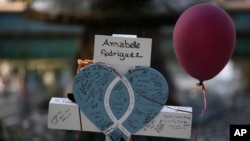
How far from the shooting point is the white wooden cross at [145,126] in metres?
1.86

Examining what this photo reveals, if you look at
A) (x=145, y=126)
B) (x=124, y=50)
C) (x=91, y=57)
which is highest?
(x=91, y=57)

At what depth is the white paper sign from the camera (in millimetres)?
1857

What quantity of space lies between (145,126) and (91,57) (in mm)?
2595

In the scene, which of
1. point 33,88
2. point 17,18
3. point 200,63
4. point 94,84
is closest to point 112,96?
point 94,84

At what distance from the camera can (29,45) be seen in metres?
8.20

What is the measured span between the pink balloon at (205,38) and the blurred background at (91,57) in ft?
4.70

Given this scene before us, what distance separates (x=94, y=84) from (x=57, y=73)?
14.5 feet

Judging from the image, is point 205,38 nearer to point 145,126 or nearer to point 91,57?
point 145,126

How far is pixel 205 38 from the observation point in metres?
1.86

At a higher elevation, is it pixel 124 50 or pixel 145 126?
pixel 124 50

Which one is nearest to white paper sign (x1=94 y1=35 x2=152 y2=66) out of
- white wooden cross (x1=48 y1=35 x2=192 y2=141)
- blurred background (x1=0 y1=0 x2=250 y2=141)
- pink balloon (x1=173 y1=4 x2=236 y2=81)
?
white wooden cross (x1=48 y1=35 x2=192 y2=141)

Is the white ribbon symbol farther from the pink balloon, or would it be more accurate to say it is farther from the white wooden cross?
the pink balloon

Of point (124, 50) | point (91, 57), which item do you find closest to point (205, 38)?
point (124, 50)

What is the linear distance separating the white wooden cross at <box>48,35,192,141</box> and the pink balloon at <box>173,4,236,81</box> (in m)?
0.13
